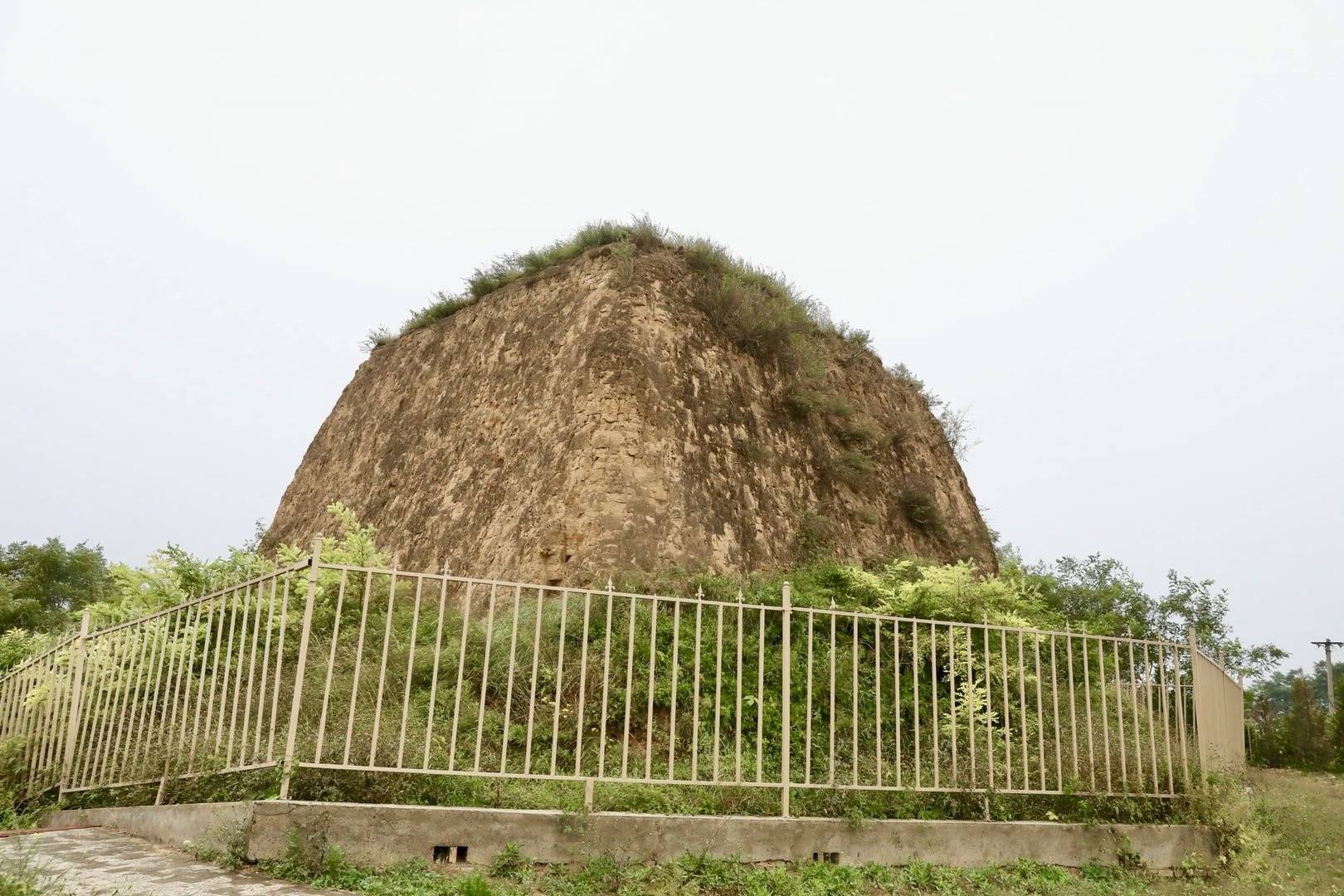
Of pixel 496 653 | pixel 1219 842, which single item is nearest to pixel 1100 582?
pixel 1219 842

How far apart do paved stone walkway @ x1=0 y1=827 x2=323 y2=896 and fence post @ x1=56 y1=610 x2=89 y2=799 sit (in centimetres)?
166

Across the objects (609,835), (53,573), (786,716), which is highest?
(53,573)

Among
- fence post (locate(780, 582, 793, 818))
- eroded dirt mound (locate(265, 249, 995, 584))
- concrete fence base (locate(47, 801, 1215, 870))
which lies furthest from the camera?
eroded dirt mound (locate(265, 249, 995, 584))

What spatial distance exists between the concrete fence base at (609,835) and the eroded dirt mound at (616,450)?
5004 millimetres

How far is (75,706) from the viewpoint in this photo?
842cm

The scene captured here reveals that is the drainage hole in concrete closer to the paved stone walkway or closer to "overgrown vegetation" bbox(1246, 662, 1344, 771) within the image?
the paved stone walkway

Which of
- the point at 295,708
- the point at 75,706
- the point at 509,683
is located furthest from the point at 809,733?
the point at 75,706

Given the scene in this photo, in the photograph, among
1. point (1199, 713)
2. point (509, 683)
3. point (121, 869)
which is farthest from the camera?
point (1199, 713)

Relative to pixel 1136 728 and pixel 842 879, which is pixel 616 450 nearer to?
pixel 1136 728

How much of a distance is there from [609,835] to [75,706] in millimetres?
5051

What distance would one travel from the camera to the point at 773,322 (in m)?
15.2

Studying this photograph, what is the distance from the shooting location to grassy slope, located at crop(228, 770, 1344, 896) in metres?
5.55

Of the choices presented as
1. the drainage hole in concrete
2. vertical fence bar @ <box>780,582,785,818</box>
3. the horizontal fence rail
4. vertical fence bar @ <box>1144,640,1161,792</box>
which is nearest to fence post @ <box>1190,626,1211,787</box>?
the horizontal fence rail

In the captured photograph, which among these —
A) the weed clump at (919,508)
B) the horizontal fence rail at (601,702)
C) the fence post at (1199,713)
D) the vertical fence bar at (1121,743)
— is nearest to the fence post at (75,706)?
the horizontal fence rail at (601,702)
